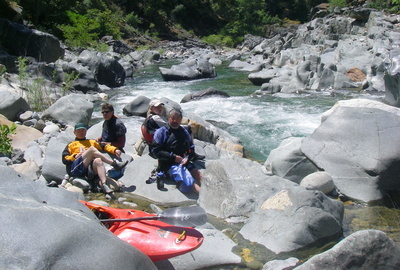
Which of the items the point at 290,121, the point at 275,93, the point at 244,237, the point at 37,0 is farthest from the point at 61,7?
the point at 244,237

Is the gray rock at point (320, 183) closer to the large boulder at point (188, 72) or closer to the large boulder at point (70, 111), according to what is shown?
the large boulder at point (70, 111)

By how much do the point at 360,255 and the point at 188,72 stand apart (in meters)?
15.4

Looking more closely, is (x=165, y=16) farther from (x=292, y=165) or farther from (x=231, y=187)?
(x=231, y=187)

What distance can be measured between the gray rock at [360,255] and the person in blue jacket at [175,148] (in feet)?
8.13

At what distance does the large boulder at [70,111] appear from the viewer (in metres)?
8.00

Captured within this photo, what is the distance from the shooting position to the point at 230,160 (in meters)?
4.92

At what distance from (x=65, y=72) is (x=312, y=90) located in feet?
26.3


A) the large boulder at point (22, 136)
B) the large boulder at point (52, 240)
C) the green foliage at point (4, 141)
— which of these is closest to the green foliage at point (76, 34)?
the large boulder at point (22, 136)

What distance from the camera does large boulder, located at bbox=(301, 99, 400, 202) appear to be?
4.82 meters

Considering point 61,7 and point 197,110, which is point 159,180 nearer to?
point 197,110

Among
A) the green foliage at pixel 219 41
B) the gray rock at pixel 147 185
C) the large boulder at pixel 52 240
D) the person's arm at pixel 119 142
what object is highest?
the large boulder at pixel 52 240

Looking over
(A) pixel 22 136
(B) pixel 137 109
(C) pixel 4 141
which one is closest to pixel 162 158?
(C) pixel 4 141

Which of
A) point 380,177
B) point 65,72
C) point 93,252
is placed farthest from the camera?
point 65,72

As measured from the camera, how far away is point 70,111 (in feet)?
26.6
